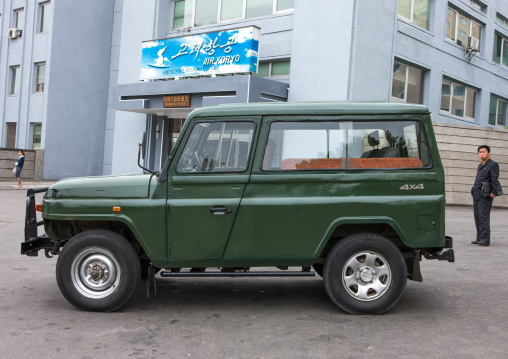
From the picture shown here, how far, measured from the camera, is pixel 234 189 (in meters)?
5.37

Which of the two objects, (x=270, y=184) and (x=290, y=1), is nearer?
(x=270, y=184)

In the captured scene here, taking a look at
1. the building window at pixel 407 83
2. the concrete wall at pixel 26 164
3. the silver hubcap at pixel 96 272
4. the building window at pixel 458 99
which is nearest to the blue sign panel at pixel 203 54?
the building window at pixel 407 83

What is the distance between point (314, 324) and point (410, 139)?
2.07 m

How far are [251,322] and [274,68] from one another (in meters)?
15.9

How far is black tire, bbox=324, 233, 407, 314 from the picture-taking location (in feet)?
17.4

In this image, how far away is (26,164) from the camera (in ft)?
92.9

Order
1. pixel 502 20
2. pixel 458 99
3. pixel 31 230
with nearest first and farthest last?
pixel 31 230 → pixel 458 99 → pixel 502 20

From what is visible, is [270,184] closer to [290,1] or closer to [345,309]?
[345,309]

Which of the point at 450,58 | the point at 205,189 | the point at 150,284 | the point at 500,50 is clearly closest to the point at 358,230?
the point at 205,189

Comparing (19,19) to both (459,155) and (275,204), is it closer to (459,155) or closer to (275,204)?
(459,155)

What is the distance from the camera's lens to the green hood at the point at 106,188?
17.6 ft

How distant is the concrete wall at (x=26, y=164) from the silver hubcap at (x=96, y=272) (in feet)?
79.2

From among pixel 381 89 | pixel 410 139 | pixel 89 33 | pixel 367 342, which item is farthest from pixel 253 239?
pixel 89 33

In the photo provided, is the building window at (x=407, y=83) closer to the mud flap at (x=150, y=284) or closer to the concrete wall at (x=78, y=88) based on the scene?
the mud flap at (x=150, y=284)
